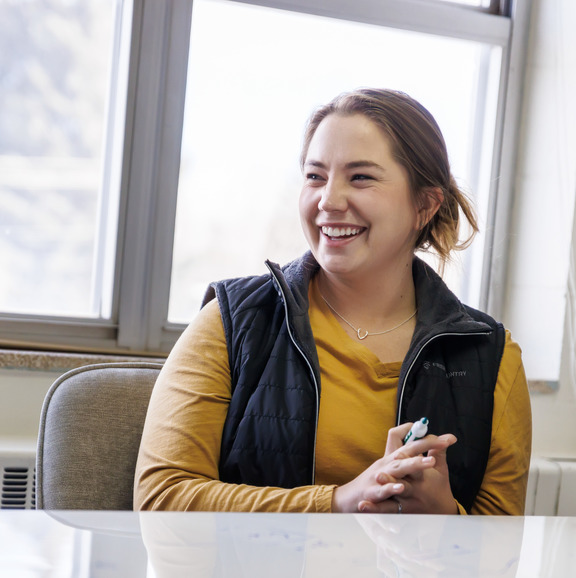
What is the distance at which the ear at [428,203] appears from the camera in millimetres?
1523

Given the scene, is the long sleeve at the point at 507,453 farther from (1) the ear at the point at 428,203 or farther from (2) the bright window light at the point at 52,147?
(2) the bright window light at the point at 52,147

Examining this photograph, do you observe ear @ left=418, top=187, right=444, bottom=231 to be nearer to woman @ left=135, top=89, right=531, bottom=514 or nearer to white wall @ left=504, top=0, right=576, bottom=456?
woman @ left=135, top=89, right=531, bottom=514

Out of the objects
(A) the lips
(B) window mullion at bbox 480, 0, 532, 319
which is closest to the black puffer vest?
(A) the lips

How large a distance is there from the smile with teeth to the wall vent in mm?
958

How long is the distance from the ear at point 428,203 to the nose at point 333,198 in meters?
0.19

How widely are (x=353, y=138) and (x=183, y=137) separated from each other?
977 millimetres

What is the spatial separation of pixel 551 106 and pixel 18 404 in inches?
72.8

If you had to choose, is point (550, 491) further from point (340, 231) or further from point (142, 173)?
point (142, 173)

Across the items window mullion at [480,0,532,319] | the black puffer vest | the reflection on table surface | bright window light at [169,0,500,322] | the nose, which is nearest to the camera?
the reflection on table surface

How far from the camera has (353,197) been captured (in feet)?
4.68

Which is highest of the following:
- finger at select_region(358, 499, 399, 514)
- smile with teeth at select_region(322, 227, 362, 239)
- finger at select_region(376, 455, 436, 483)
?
smile with teeth at select_region(322, 227, 362, 239)

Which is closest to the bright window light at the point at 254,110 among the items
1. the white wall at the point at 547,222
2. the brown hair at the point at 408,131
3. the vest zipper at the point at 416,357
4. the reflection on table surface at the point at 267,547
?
the white wall at the point at 547,222

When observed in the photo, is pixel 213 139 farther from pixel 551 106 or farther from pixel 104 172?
pixel 551 106

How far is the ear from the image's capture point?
1523mm
